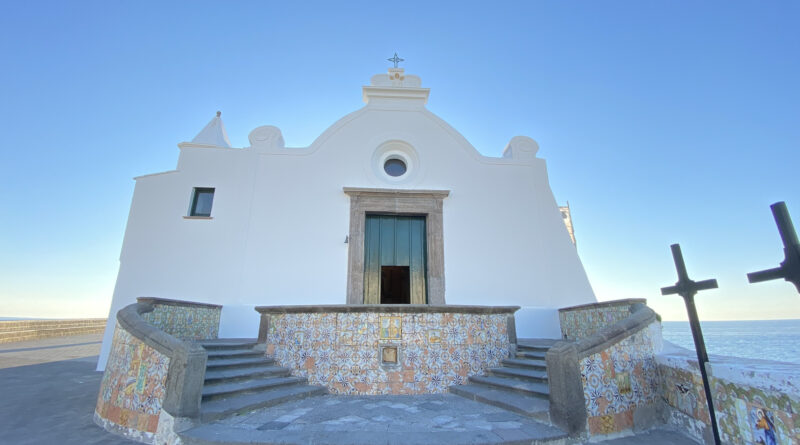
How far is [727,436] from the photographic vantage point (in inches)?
116

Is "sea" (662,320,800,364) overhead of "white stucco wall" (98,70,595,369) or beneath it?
beneath

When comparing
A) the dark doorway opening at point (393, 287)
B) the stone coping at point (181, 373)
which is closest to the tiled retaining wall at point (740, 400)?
the stone coping at point (181, 373)

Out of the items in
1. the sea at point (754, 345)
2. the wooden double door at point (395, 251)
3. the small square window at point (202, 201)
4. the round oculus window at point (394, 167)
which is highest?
the round oculus window at point (394, 167)

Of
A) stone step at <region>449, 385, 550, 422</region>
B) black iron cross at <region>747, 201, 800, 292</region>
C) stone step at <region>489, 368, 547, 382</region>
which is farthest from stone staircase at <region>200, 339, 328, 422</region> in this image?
black iron cross at <region>747, 201, 800, 292</region>

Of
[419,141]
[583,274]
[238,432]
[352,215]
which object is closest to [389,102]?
[419,141]

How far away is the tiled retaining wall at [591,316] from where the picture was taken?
529 cm

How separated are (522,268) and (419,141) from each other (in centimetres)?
421

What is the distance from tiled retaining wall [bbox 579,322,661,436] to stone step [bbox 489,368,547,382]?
82 centimetres

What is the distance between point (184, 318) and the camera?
6000mm

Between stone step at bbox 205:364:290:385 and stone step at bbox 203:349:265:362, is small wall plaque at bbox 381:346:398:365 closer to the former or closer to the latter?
stone step at bbox 205:364:290:385

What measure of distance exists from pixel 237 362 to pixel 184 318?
1.93 metres

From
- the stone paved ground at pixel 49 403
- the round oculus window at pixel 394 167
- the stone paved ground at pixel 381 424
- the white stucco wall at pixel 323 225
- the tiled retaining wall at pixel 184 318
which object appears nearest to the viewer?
the stone paved ground at pixel 381 424

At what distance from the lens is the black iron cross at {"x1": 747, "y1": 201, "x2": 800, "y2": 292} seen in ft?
7.03

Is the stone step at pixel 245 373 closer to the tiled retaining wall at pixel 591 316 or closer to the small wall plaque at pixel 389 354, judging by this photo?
the small wall plaque at pixel 389 354
